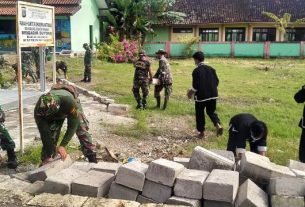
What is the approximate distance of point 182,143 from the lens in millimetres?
7578

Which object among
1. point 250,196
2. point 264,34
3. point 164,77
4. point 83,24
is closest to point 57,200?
point 250,196

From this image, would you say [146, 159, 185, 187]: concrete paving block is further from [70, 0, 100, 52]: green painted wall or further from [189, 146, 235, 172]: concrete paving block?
[70, 0, 100, 52]: green painted wall

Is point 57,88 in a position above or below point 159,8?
below

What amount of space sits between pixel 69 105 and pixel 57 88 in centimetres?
43

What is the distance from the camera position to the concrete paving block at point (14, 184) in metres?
4.61

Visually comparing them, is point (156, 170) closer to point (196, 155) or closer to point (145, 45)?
point (196, 155)

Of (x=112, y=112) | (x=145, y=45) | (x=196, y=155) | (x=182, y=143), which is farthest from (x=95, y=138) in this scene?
(x=145, y=45)

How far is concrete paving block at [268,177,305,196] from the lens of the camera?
12.6 ft

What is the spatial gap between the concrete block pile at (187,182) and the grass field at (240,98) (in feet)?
6.97

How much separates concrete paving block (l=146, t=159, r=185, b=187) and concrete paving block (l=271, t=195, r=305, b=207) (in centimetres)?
98

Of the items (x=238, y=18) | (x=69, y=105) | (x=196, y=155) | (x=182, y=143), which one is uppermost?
(x=238, y=18)

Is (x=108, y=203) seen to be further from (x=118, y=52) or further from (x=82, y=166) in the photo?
(x=118, y=52)

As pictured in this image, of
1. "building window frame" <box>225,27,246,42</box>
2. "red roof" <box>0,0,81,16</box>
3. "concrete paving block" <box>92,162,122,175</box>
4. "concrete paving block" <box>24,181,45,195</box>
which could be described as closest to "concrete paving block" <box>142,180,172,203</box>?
"concrete paving block" <box>92,162,122,175</box>

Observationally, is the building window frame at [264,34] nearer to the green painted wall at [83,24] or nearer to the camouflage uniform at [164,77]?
the green painted wall at [83,24]
